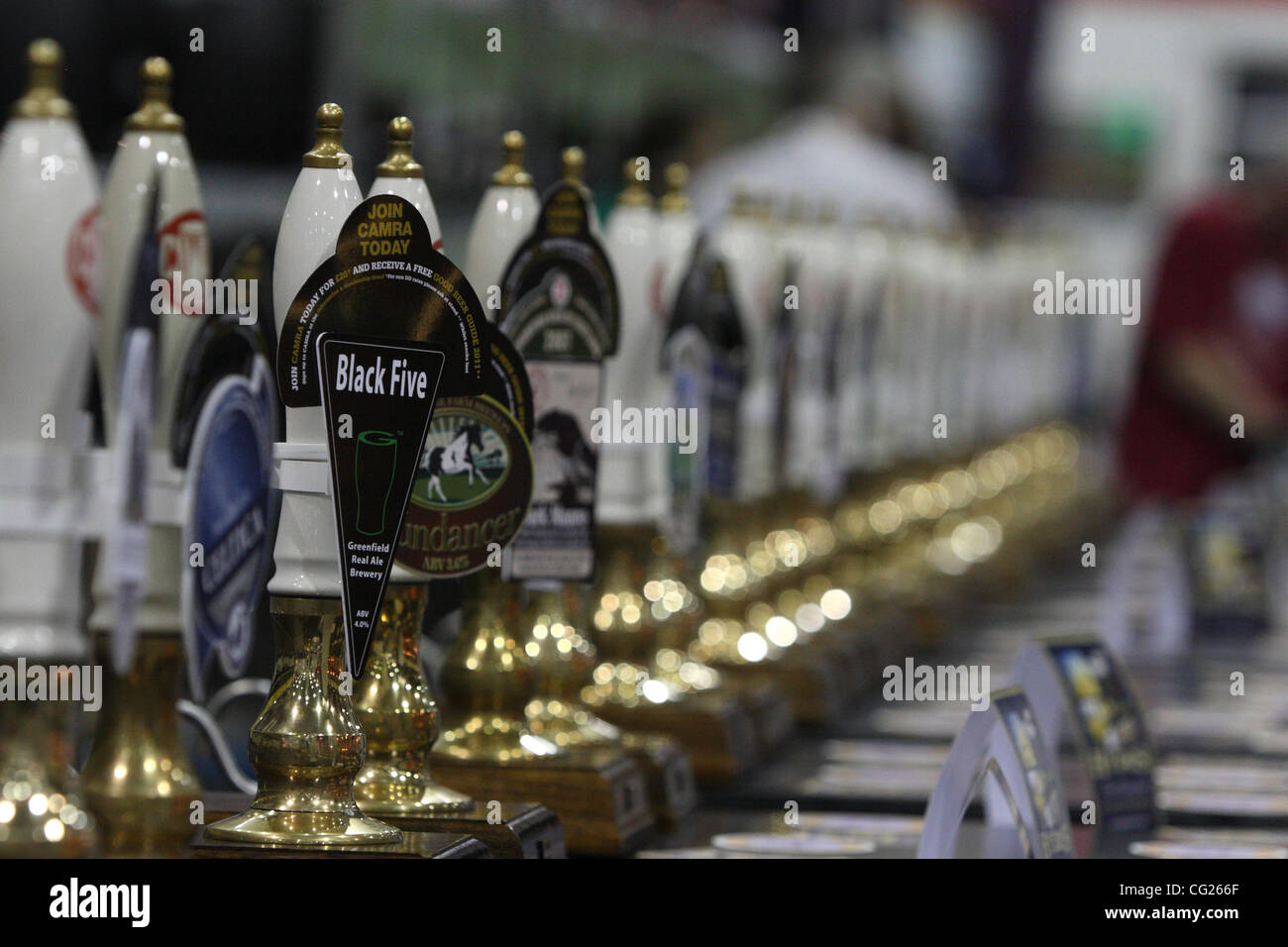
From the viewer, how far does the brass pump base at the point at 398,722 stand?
5.09ft

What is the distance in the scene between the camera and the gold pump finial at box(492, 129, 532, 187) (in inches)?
72.0

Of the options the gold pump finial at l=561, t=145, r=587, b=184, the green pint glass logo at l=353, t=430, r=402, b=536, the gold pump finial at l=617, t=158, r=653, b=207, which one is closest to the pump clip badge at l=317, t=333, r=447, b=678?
the green pint glass logo at l=353, t=430, r=402, b=536

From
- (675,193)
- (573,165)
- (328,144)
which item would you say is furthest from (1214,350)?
(328,144)

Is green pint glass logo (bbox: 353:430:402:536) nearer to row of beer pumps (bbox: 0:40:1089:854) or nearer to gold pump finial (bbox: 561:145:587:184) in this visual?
row of beer pumps (bbox: 0:40:1089:854)

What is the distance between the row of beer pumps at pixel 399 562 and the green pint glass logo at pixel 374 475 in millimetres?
21

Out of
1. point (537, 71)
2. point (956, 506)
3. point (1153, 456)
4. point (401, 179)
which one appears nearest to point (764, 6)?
point (537, 71)

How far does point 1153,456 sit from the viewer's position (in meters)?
5.64

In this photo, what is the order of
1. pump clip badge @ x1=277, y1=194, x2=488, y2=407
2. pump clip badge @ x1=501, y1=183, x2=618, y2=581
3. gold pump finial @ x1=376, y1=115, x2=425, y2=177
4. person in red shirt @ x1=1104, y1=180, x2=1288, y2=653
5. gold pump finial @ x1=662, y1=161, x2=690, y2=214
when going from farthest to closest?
person in red shirt @ x1=1104, y1=180, x2=1288, y2=653, gold pump finial @ x1=662, y1=161, x2=690, y2=214, pump clip badge @ x1=501, y1=183, x2=618, y2=581, gold pump finial @ x1=376, y1=115, x2=425, y2=177, pump clip badge @ x1=277, y1=194, x2=488, y2=407

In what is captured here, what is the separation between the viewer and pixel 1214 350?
209 inches

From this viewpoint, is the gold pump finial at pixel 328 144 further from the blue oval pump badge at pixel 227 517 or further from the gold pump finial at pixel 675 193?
the gold pump finial at pixel 675 193

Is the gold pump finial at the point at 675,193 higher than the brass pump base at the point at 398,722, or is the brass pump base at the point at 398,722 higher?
the gold pump finial at the point at 675,193

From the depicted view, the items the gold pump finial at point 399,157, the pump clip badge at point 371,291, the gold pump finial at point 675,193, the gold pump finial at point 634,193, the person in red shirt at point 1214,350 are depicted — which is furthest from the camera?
the person in red shirt at point 1214,350

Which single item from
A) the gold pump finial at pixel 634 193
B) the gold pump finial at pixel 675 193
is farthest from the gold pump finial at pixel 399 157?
the gold pump finial at pixel 675 193
